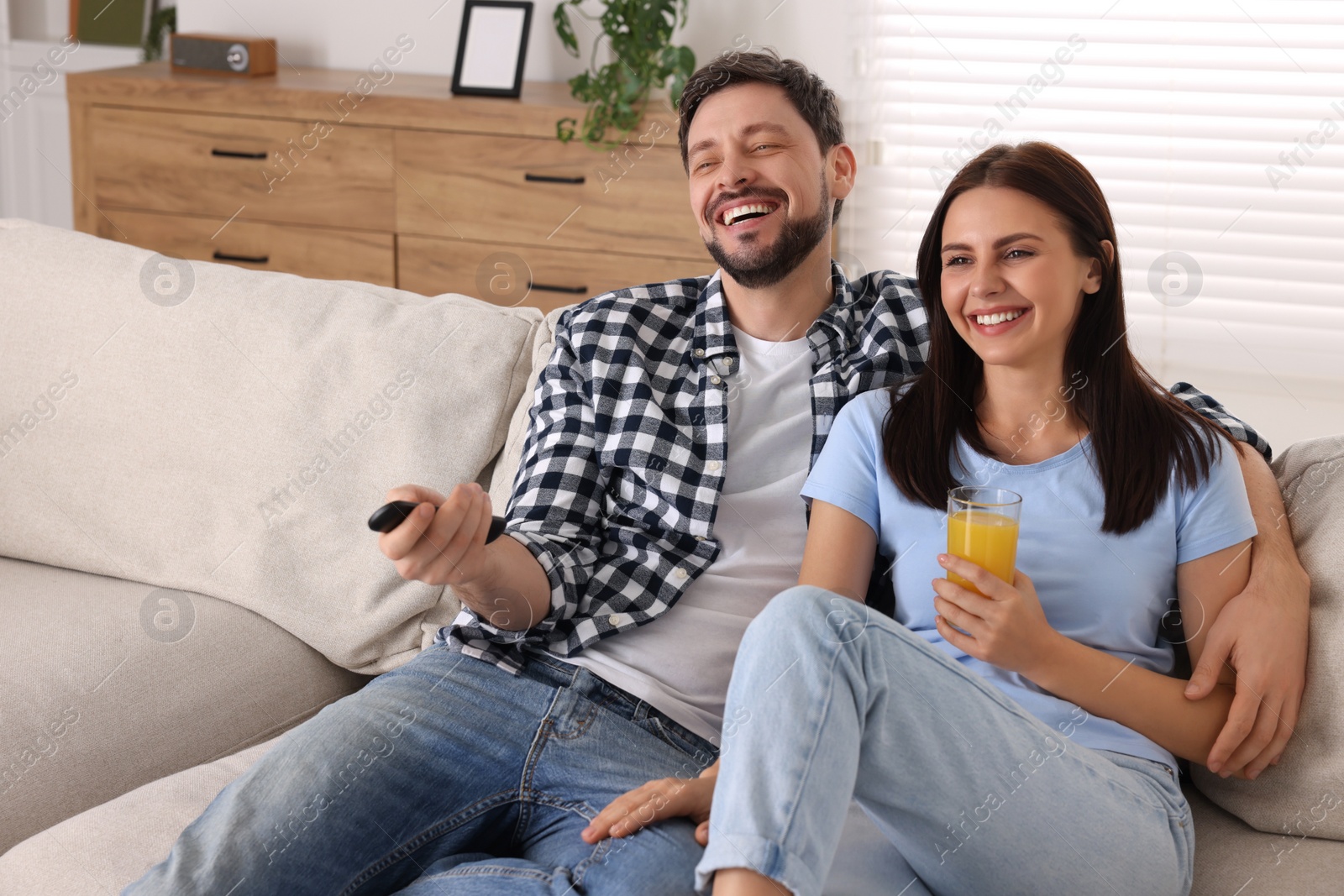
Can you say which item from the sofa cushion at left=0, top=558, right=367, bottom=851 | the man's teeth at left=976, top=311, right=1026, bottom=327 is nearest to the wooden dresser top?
the sofa cushion at left=0, top=558, right=367, bottom=851

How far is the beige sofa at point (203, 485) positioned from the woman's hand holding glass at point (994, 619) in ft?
1.36

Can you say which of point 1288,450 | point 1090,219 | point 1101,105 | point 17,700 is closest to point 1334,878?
point 1288,450

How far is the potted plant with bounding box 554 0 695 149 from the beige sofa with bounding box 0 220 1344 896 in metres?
1.28

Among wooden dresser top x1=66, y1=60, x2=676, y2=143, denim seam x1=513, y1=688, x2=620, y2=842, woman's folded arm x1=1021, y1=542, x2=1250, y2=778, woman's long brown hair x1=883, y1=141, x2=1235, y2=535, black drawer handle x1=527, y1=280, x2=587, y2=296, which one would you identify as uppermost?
wooden dresser top x1=66, y1=60, x2=676, y2=143

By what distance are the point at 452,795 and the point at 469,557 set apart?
263mm

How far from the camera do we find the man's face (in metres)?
1.62

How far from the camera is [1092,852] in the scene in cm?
112

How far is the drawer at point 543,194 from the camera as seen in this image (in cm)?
312

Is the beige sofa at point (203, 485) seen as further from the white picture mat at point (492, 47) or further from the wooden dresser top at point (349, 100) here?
the white picture mat at point (492, 47)

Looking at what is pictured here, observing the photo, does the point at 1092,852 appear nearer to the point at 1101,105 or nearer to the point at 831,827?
the point at 831,827

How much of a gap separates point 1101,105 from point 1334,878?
2.25 meters

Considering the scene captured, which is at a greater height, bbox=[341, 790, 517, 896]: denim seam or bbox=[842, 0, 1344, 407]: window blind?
bbox=[842, 0, 1344, 407]: window blind

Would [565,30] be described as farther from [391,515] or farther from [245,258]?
[391,515]

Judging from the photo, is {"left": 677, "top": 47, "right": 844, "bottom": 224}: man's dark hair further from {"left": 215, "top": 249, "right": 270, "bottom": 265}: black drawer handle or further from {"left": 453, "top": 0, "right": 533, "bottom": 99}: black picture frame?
{"left": 215, "top": 249, "right": 270, "bottom": 265}: black drawer handle
